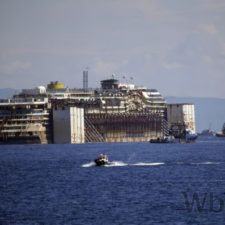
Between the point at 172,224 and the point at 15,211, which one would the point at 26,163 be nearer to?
the point at 15,211

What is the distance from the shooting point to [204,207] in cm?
7319

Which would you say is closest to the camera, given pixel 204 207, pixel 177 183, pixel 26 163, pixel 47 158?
pixel 204 207

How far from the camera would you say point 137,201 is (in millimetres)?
78250

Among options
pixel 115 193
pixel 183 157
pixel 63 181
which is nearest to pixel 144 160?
pixel 183 157

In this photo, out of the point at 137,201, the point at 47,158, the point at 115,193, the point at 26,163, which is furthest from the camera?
the point at 47,158

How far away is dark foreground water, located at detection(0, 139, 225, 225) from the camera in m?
69.9

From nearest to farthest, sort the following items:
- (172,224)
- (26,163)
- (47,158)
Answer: (172,224) → (26,163) → (47,158)

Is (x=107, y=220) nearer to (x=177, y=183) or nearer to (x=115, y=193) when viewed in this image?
(x=115, y=193)

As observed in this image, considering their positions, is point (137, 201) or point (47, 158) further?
point (47, 158)

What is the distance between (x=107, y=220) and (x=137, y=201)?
967cm

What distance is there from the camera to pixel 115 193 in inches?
3329

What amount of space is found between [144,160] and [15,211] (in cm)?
6297

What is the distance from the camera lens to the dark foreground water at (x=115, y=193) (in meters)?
69.9

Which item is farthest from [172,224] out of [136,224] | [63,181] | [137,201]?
[63,181]
